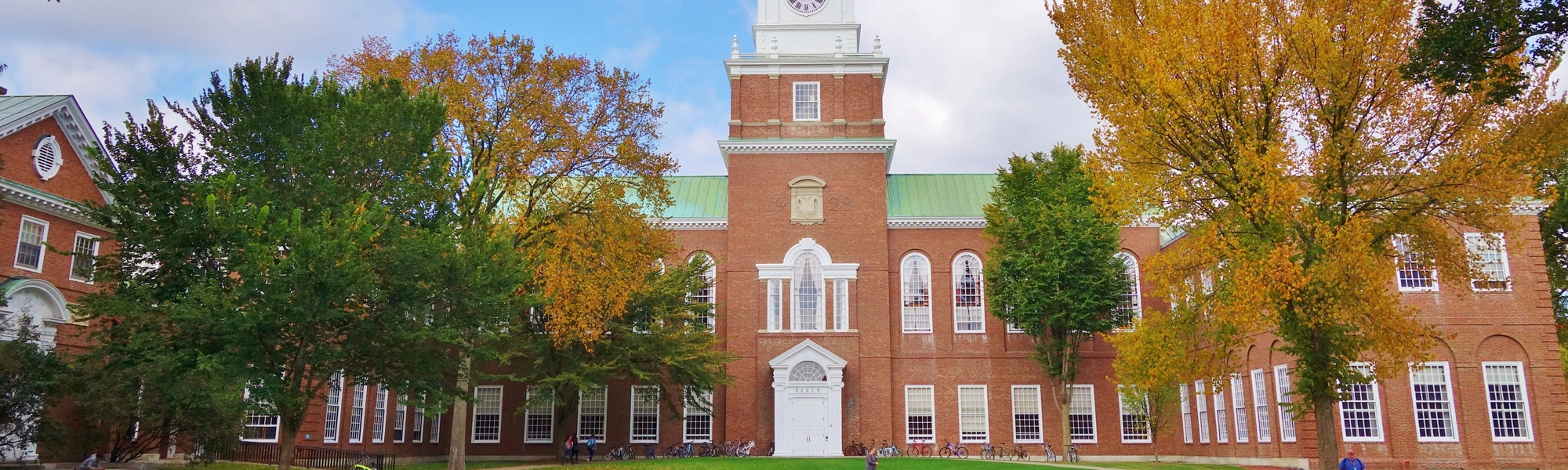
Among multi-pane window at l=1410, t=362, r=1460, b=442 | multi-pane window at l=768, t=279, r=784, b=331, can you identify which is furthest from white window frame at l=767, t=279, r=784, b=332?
multi-pane window at l=1410, t=362, r=1460, b=442

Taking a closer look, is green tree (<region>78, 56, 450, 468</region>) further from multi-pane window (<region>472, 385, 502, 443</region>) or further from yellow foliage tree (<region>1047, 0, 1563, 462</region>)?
multi-pane window (<region>472, 385, 502, 443</region>)

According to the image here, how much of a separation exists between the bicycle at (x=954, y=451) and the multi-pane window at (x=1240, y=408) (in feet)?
26.9

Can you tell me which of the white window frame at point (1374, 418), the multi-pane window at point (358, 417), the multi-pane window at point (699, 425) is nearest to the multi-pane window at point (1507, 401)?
the white window frame at point (1374, 418)

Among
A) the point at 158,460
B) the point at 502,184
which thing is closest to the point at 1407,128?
the point at 502,184

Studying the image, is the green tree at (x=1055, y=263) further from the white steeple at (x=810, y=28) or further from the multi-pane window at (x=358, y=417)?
the multi-pane window at (x=358, y=417)

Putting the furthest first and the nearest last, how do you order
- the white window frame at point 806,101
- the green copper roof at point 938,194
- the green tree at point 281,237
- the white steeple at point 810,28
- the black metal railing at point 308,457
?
the green copper roof at point 938,194 < the white steeple at point 810,28 < the white window frame at point 806,101 < the black metal railing at point 308,457 < the green tree at point 281,237

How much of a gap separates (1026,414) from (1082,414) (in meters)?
1.94

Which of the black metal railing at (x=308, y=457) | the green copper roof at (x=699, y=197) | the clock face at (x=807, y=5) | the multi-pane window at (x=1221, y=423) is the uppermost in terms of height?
the clock face at (x=807, y=5)

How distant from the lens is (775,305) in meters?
34.8

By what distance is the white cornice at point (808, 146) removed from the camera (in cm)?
3519

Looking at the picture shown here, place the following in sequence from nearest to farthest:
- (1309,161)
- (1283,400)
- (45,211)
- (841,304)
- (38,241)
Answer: (1309,161), (38,241), (45,211), (1283,400), (841,304)

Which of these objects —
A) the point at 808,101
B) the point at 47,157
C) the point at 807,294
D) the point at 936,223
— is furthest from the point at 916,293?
the point at 47,157

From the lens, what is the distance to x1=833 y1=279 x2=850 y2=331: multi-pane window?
34.5m

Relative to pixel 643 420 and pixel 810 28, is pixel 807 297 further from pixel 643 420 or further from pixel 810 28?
pixel 810 28
